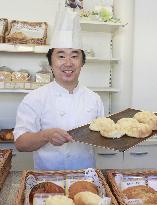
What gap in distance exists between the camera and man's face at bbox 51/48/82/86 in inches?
58.7

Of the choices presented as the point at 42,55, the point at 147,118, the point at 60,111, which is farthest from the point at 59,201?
the point at 42,55

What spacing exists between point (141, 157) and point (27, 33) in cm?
152

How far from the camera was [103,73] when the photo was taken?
3.07 metres

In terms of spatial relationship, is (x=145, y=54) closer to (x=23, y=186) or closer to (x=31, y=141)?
(x=31, y=141)

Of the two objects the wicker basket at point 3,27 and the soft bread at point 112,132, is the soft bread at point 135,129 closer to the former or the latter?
the soft bread at point 112,132

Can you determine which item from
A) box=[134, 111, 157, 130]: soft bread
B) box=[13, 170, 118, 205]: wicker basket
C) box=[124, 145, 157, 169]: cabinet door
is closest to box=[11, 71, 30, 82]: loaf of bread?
box=[124, 145, 157, 169]: cabinet door

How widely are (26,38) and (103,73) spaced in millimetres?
892

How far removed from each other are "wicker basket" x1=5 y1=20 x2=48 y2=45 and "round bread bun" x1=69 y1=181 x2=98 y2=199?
174 cm

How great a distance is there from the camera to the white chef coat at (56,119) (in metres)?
1.51

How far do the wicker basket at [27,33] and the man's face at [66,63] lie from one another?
1074mm

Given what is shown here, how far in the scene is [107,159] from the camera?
9.03 ft

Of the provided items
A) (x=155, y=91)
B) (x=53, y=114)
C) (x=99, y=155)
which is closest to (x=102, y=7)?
(x=155, y=91)

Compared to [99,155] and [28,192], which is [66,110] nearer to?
[28,192]

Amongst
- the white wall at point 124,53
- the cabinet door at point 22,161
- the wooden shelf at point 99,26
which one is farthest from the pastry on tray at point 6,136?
the wooden shelf at point 99,26
